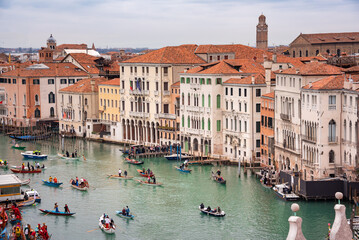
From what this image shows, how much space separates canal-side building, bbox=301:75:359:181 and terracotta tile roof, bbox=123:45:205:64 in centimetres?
2698

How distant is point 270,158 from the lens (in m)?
56.9

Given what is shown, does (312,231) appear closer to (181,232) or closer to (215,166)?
(181,232)

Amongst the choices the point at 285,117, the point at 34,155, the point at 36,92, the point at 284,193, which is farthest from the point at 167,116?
the point at 284,193

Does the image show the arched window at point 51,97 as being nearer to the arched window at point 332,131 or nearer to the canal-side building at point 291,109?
the canal-side building at point 291,109

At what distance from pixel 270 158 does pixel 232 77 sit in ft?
32.6

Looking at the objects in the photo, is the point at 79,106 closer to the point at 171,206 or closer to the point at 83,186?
the point at 83,186

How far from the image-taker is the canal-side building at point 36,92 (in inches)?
3642

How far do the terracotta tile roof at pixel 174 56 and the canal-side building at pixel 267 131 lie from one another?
1679cm

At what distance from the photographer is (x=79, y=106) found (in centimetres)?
8494

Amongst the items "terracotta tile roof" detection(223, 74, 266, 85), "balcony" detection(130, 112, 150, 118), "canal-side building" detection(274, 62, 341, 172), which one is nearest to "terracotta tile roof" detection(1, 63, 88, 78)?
"balcony" detection(130, 112, 150, 118)

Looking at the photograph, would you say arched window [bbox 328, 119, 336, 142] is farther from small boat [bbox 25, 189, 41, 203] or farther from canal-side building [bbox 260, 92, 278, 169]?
small boat [bbox 25, 189, 41, 203]

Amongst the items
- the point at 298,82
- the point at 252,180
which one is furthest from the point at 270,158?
the point at 298,82

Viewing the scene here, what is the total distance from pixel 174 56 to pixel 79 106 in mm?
15760

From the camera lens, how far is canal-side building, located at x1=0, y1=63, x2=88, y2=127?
9250 cm
